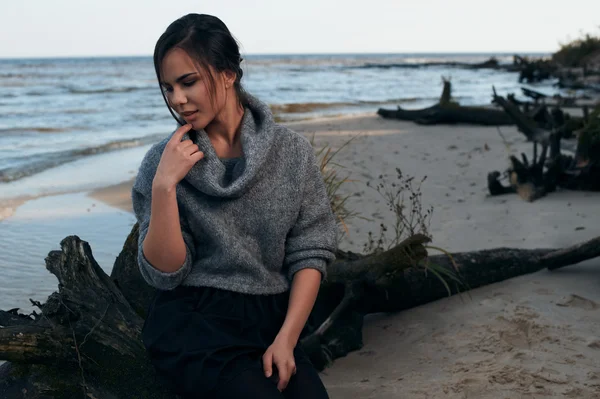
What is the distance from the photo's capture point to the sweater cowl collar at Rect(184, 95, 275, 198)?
2404 millimetres

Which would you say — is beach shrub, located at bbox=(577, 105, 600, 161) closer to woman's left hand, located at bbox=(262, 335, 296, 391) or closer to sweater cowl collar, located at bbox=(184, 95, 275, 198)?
sweater cowl collar, located at bbox=(184, 95, 275, 198)

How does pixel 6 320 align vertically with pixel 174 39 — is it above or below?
below

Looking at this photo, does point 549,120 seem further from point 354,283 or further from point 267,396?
point 267,396

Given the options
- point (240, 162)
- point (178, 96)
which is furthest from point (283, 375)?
point (178, 96)

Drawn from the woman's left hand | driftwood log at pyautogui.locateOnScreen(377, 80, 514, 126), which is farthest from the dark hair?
driftwood log at pyautogui.locateOnScreen(377, 80, 514, 126)

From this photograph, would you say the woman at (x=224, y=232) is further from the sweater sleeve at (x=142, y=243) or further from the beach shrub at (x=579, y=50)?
the beach shrub at (x=579, y=50)

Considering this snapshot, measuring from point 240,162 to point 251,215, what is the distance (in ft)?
0.64

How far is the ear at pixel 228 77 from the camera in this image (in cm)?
246

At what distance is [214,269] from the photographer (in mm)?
2445

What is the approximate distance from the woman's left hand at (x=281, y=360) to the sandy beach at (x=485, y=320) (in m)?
1.14

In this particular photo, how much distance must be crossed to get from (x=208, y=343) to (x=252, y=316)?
0.75 feet

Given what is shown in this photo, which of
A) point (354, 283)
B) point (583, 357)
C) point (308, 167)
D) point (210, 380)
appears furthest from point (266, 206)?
point (583, 357)

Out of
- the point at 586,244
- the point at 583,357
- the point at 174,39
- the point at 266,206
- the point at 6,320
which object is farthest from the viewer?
the point at 586,244

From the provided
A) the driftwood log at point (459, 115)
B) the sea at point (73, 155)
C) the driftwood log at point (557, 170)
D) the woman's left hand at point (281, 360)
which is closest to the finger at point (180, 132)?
the woman's left hand at point (281, 360)
